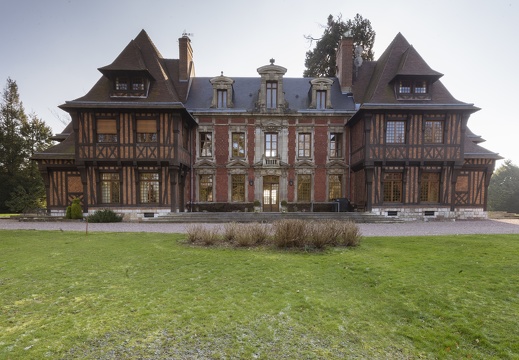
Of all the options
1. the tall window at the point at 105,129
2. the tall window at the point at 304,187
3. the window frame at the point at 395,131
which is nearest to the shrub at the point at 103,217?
the tall window at the point at 105,129

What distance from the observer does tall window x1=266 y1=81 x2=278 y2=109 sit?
1820 centimetres

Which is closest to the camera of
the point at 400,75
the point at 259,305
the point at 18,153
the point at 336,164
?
the point at 259,305

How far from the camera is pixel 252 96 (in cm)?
1922

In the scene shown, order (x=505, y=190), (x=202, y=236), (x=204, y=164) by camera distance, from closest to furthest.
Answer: (x=202, y=236) < (x=204, y=164) < (x=505, y=190)

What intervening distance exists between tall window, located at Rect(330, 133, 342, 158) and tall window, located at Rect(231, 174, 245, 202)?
663cm

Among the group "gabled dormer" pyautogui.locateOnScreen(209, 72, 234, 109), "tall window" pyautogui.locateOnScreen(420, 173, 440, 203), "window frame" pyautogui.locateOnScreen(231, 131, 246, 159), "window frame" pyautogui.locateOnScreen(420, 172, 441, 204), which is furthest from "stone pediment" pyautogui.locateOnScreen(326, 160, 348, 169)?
"gabled dormer" pyautogui.locateOnScreen(209, 72, 234, 109)

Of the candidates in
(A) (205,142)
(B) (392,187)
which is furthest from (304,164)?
(A) (205,142)

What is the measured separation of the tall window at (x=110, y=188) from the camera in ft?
51.0

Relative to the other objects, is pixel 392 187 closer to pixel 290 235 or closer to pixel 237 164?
pixel 237 164

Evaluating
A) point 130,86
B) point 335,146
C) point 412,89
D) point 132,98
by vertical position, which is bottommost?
point 335,146

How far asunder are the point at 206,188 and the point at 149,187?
3861mm

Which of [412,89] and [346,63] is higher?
[346,63]

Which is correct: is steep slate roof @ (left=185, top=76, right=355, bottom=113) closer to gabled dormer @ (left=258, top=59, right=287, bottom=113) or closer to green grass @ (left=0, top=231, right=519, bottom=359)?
gabled dormer @ (left=258, top=59, right=287, bottom=113)

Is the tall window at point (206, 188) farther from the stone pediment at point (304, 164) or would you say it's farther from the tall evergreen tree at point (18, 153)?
the tall evergreen tree at point (18, 153)
